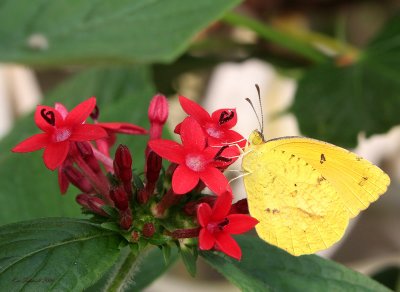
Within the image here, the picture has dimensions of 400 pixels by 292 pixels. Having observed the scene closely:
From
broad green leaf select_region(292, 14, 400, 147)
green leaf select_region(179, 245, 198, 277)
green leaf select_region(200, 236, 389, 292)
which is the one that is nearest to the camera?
green leaf select_region(179, 245, 198, 277)

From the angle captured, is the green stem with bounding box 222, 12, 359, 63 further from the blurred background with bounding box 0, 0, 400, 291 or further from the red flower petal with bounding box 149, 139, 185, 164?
the red flower petal with bounding box 149, 139, 185, 164

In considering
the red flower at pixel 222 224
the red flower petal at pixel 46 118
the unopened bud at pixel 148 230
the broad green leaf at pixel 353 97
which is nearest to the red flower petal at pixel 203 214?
the red flower at pixel 222 224

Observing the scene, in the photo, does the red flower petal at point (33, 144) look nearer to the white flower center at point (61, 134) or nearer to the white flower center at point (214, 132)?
the white flower center at point (61, 134)

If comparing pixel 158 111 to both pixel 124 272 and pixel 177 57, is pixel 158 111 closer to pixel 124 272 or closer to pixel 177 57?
pixel 124 272

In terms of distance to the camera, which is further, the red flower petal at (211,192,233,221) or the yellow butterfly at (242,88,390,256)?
the yellow butterfly at (242,88,390,256)

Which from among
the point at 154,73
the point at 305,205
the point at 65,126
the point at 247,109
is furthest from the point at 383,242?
the point at 65,126

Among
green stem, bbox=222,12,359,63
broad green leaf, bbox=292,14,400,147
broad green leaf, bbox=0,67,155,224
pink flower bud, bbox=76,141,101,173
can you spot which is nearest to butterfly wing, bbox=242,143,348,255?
pink flower bud, bbox=76,141,101,173

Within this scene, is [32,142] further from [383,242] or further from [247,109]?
[383,242]
